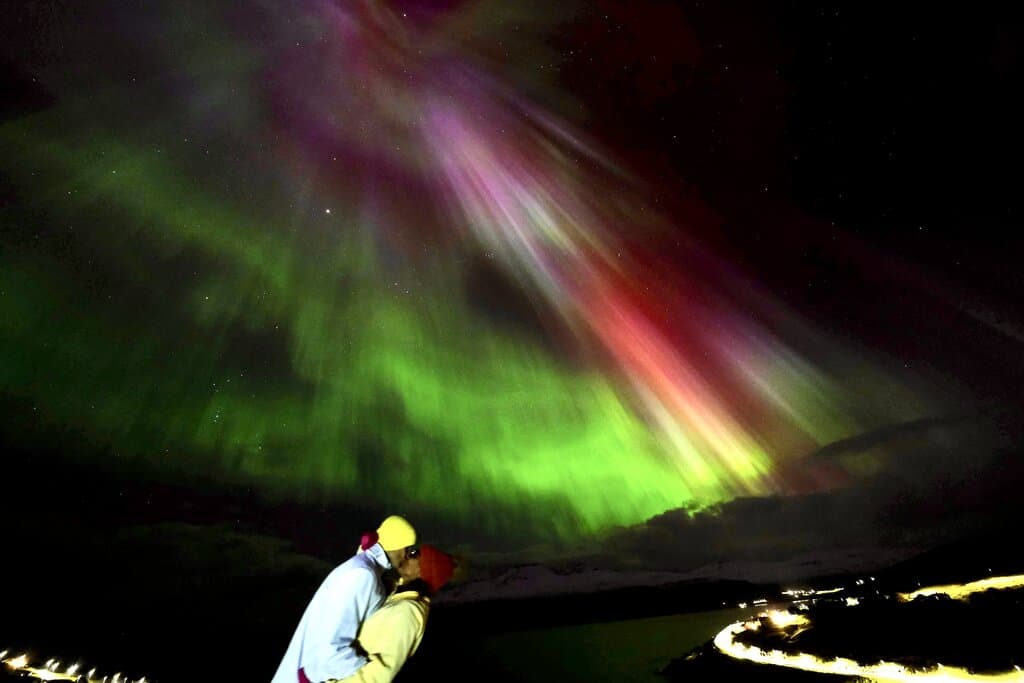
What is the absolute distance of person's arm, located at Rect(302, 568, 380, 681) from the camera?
3385 millimetres

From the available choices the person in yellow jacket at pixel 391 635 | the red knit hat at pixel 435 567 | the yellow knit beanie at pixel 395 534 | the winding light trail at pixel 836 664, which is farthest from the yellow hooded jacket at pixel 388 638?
the winding light trail at pixel 836 664

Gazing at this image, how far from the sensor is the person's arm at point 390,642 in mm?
3420

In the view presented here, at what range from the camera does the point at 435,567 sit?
3.81 metres

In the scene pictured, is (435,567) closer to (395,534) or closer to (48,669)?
(395,534)

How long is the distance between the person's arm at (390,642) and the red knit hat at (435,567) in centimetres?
27

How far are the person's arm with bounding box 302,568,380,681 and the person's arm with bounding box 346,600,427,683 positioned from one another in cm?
7

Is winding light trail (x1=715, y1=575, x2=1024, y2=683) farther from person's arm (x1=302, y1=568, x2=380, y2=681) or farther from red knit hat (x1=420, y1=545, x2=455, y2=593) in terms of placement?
person's arm (x1=302, y1=568, x2=380, y2=681)

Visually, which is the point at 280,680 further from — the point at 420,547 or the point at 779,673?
the point at 779,673

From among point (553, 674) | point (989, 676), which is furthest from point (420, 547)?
point (553, 674)

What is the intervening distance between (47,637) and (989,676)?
159680 mm

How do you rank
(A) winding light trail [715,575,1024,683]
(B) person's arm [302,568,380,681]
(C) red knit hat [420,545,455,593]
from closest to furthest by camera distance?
1. (B) person's arm [302,568,380,681]
2. (C) red knit hat [420,545,455,593]
3. (A) winding light trail [715,575,1024,683]

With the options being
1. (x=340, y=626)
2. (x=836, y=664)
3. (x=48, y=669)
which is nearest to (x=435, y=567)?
(x=340, y=626)

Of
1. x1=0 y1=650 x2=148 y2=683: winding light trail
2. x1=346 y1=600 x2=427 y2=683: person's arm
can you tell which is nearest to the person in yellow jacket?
x1=346 y1=600 x2=427 y2=683: person's arm

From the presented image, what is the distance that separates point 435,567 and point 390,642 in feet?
1.77
